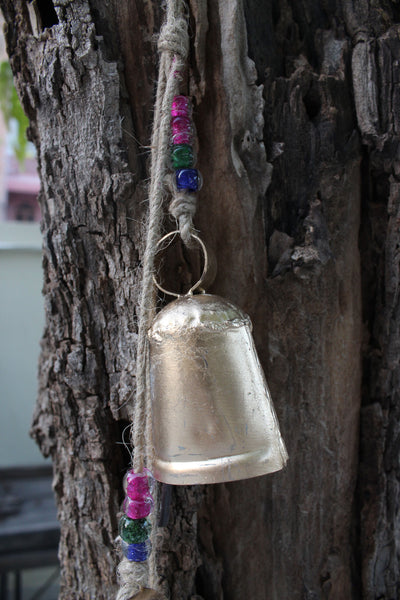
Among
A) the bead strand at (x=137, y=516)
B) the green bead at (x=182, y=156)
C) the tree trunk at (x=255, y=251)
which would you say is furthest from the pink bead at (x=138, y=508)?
the green bead at (x=182, y=156)

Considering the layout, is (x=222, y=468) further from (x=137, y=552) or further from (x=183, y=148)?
(x=183, y=148)

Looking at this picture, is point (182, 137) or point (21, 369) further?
point (21, 369)

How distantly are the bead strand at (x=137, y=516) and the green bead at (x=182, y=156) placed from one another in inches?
17.0

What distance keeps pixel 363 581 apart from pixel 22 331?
104 inches

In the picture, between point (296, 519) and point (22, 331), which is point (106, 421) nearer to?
point (296, 519)

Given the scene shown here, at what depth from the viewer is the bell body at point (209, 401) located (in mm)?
626

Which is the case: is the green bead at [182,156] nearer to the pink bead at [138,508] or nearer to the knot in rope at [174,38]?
the knot in rope at [174,38]

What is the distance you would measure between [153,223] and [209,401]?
25cm

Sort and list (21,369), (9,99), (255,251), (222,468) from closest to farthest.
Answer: (222,468) → (255,251) → (9,99) → (21,369)

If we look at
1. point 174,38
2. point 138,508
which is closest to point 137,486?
point 138,508

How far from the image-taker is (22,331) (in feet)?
10.1

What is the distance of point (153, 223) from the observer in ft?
2.22

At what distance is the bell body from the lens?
63 centimetres

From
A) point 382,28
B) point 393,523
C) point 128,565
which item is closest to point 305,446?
point 393,523
